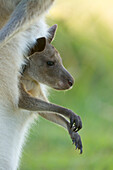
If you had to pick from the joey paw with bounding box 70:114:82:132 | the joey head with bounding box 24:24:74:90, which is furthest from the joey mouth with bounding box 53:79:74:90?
the joey paw with bounding box 70:114:82:132

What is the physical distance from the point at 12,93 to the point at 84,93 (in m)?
4.11

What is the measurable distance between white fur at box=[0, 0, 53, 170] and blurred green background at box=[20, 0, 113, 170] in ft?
5.12

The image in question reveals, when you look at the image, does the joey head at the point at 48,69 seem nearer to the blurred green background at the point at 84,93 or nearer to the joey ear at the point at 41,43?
the joey ear at the point at 41,43

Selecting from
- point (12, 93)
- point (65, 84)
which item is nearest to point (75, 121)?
point (65, 84)

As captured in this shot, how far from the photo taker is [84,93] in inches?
290

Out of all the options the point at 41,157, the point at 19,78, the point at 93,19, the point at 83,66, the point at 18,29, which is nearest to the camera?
the point at 18,29

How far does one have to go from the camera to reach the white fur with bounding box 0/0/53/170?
129 inches

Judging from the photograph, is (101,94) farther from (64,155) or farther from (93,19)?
(64,155)

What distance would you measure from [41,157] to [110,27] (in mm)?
3308

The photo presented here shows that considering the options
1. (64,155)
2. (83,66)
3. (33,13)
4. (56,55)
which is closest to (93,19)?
(83,66)

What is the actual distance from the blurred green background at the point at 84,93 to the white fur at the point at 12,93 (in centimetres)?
156

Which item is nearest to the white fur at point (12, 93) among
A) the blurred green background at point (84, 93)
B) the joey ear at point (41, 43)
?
the joey ear at point (41, 43)

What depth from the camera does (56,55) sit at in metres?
3.55

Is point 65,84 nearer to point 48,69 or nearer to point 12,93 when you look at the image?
point 48,69
